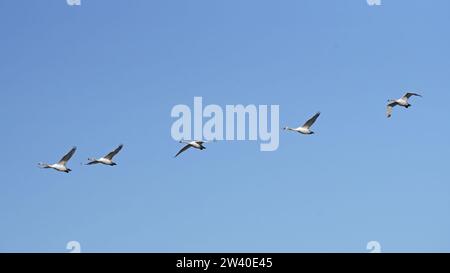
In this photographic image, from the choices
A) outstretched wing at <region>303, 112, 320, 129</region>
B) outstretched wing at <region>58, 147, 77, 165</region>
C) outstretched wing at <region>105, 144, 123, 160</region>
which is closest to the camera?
outstretched wing at <region>58, 147, 77, 165</region>

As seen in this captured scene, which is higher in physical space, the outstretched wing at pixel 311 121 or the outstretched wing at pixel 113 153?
the outstretched wing at pixel 311 121

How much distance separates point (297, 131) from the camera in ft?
365

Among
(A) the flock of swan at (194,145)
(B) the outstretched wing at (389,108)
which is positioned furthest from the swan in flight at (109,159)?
(B) the outstretched wing at (389,108)

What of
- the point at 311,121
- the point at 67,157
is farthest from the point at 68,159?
the point at 311,121

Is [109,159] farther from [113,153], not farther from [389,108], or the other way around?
[389,108]

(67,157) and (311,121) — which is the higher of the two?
(311,121)

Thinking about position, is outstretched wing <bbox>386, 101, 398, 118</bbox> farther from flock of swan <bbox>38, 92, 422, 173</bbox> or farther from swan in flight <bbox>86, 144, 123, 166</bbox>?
swan in flight <bbox>86, 144, 123, 166</bbox>

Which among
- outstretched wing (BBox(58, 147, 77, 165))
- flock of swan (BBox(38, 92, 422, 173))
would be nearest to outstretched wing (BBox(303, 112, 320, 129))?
flock of swan (BBox(38, 92, 422, 173))

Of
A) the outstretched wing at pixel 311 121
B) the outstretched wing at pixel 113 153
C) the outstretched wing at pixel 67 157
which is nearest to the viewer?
the outstretched wing at pixel 67 157

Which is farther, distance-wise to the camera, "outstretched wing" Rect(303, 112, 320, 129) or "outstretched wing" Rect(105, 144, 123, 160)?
"outstretched wing" Rect(303, 112, 320, 129)

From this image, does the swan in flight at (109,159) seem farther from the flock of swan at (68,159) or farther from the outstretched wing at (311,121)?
the outstretched wing at (311,121)
